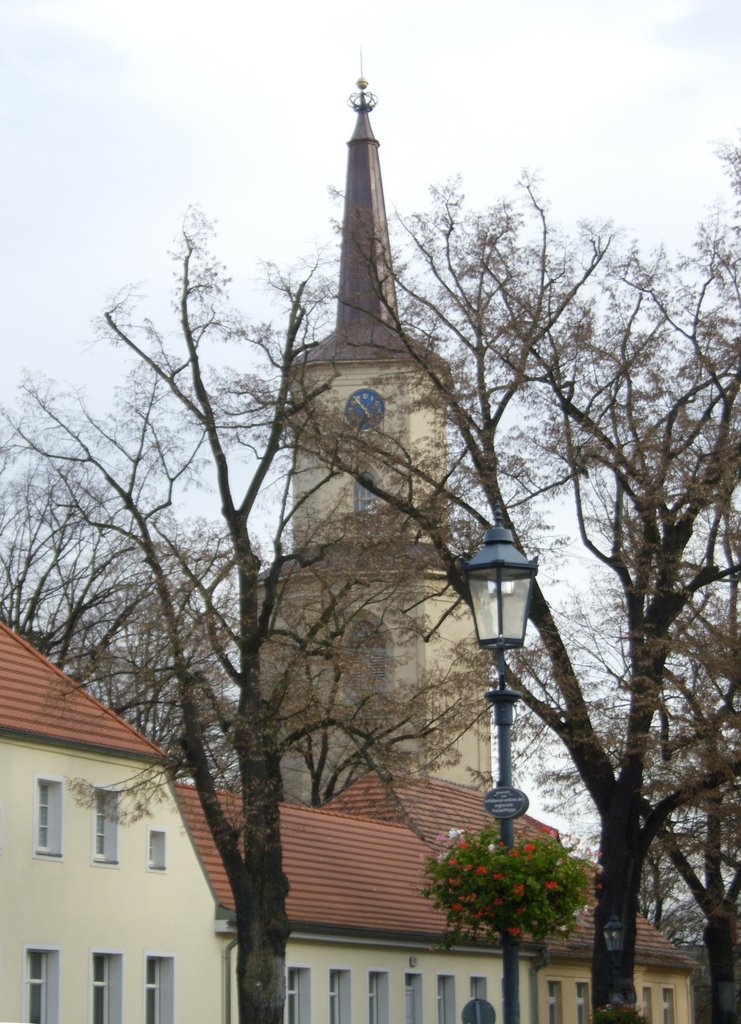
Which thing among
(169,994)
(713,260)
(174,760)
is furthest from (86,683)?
(713,260)

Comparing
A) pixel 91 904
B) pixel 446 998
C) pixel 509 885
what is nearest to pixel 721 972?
pixel 446 998

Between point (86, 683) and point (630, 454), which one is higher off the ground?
point (630, 454)

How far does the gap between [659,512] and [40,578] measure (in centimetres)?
2191

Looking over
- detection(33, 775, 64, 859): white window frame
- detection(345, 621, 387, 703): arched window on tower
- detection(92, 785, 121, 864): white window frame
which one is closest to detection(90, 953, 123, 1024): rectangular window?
detection(92, 785, 121, 864): white window frame

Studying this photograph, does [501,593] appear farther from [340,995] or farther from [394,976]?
[394,976]

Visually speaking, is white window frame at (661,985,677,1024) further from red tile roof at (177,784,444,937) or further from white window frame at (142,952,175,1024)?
white window frame at (142,952,175,1024)

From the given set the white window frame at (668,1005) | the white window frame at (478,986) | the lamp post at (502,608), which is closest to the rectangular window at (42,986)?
the lamp post at (502,608)

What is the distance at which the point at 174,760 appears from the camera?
26250 mm

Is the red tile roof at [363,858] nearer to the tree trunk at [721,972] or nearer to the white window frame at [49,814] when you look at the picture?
the tree trunk at [721,972]

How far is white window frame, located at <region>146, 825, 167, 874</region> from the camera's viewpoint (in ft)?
98.7

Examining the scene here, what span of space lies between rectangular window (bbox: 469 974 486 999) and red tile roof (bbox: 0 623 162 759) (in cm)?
1196

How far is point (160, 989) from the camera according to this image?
29312 millimetres

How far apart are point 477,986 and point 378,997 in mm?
4375

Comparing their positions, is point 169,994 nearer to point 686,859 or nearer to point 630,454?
point 630,454
